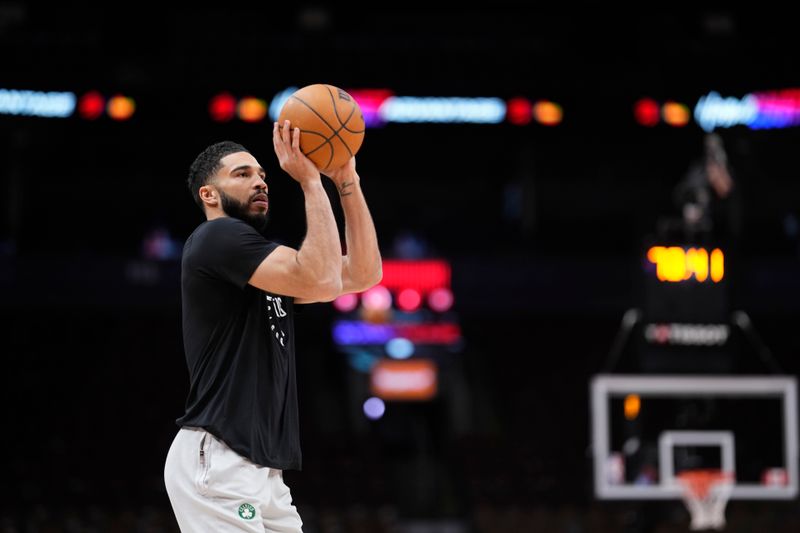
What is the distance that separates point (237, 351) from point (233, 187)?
0.55 meters

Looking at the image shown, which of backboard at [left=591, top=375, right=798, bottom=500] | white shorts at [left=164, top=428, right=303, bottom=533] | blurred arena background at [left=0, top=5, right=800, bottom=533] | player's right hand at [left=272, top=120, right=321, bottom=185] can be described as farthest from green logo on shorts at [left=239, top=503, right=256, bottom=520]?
blurred arena background at [left=0, top=5, right=800, bottom=533]

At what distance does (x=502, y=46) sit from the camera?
1744 cm

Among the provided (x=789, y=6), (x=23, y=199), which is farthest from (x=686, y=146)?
(x=23, y=199)

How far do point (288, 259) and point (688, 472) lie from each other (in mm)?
8776

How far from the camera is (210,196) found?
143 inches

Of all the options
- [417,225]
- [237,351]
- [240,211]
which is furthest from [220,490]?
[417,225]

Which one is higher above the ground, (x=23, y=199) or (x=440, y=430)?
(x=23, y=199)

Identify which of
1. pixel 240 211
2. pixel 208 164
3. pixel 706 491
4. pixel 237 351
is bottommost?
pixel 706 491

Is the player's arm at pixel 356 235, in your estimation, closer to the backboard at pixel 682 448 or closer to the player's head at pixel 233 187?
the player's head at pixel 233 187

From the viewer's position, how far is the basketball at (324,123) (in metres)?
3.53

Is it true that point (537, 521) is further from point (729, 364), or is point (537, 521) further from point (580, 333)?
point (580, 333)

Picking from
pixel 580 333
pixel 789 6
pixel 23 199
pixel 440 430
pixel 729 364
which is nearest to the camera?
pixel 729 364

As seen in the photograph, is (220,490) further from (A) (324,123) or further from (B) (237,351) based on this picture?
(A) (324,123)

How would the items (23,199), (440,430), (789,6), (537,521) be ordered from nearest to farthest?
(537,521) < (789,6) < (23,199) < (440,430)
